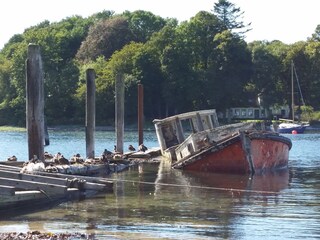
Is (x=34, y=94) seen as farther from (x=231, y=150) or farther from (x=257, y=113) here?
(x=257, y=113)

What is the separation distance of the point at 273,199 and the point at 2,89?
11042 centimetres

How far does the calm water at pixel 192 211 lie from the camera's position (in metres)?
20.1

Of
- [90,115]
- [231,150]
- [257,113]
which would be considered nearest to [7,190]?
[231,150]

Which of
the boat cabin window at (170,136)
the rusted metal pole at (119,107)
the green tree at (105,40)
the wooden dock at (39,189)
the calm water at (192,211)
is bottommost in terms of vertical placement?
the calm water at (192,211)

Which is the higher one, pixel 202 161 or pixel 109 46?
pixel 109 46

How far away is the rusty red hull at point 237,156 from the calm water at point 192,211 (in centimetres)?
166

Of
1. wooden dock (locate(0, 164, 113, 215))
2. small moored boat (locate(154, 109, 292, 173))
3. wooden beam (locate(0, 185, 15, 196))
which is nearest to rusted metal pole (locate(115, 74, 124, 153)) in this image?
small moored boat (locate(154, 109, 292, 173))

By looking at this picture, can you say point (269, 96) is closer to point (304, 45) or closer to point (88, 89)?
point (304, 45)

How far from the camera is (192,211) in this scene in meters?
23.6

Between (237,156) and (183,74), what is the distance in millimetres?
76426

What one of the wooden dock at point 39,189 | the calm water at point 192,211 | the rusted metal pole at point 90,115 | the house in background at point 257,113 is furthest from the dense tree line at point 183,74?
the wooden dock at point 39,189

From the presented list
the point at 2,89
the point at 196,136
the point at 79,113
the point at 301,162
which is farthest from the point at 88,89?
Answer: the point at 2,89

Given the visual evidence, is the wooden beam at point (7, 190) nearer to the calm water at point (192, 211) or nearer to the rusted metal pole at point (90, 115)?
the calm water at point (192, 211)

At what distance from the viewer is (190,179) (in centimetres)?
3362
